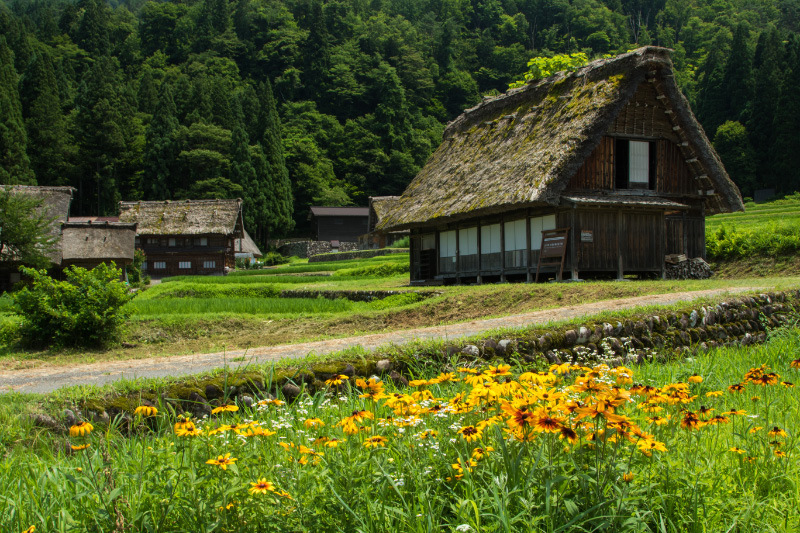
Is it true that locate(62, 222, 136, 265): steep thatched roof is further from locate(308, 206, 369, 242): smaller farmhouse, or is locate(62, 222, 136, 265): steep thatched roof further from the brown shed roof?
locate(308, 206, 369, 242): smaller farmhouse

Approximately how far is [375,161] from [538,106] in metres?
52.4

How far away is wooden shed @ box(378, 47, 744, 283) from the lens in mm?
16000

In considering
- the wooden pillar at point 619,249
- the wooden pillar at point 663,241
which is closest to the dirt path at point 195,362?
the wooden pillar at point 619,249

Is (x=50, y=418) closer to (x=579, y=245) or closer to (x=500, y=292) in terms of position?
(x=500, y=292)

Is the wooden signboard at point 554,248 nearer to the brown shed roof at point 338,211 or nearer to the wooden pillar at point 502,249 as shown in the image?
the wooden pillar at point 502,249

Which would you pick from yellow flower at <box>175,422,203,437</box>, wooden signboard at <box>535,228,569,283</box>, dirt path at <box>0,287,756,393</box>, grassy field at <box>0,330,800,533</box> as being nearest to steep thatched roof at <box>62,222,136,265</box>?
wooden signboard at <box>535,228,569,283</box>

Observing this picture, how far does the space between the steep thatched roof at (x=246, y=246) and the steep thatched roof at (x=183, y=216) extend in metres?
6.76

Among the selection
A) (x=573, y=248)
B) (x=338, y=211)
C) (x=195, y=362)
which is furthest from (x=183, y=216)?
(x=195, y=362)

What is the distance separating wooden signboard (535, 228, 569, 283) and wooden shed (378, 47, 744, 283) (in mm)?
55

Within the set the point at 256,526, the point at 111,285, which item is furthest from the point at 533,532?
the point at 111,285

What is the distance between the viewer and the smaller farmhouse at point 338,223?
206 feet

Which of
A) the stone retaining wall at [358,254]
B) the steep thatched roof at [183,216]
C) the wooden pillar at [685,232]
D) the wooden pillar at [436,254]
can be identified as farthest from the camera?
the steep thatched roof at [183,216]

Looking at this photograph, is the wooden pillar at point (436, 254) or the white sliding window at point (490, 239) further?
the wooden pillar at point (436, 254)

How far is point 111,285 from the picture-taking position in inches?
443
